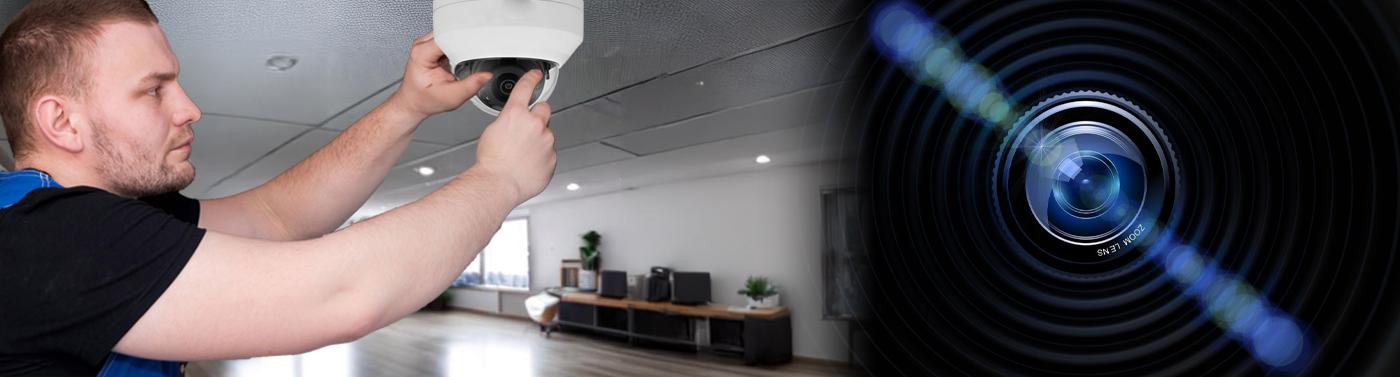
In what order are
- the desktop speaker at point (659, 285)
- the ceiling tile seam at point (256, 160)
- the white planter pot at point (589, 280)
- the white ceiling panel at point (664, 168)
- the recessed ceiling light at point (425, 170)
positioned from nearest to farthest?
the ceiling tile seam at point (256, 160), the white ceiling panel at point (664, 168), the recessed ceiling light at point (425, 170), the desktop speaker at point (659, 285), the white planter pot at point (589, 280)

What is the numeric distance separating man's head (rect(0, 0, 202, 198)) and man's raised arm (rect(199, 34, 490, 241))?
0.86 ft

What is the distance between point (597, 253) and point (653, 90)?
5624 millimetres

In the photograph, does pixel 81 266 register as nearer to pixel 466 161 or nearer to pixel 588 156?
pixel 466 161

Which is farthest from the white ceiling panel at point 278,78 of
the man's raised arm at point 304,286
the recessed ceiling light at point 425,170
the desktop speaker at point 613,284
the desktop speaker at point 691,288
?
the desktop speaker at point 613,284

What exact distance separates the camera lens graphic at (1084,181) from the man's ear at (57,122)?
631mm

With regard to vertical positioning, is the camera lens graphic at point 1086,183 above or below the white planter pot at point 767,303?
above

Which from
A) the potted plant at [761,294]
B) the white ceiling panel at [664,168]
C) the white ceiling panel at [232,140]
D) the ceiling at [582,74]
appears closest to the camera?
the ceiling at [582,74]

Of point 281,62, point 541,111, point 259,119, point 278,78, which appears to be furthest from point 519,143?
point 259,119

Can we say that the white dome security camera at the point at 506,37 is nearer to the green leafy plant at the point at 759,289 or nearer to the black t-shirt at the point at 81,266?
the black t-shirt at the point at 81,266

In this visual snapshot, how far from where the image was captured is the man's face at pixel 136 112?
1.75 ft

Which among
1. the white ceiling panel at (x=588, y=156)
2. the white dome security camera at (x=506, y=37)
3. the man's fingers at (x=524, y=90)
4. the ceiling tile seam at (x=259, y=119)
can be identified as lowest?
the man's fingers at (x=524, y=90)

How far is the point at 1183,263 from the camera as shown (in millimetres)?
231

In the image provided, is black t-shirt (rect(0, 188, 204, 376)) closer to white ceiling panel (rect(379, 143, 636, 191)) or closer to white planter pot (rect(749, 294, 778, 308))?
white ceiling panel (rect(379, 143, 636, 191))

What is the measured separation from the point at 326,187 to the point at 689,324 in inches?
241
